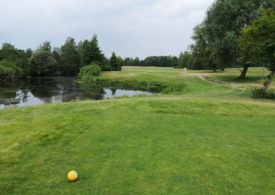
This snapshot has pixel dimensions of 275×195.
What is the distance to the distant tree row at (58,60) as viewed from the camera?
5284cm

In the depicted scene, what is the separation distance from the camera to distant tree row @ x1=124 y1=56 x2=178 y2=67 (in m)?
89.8

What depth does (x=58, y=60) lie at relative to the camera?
63344 millimetres

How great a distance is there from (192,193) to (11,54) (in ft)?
195

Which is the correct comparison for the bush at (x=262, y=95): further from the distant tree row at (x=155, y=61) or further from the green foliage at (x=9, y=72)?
the distant tree row at (x=155, y=61)

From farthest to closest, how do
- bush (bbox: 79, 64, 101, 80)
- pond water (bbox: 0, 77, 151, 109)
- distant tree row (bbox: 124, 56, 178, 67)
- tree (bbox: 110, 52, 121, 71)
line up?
1. distant tree row (bbox: 124, 56, 178, 67)
2. tree (bbox: 110, 52, 121, 71)
3. bush (bbox: 79, 64, 101, 80)
4. pond water (bbox: 0, 77, 151, 109)

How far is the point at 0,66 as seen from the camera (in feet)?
141

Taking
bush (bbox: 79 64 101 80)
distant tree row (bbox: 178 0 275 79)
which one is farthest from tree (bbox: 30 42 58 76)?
distant tree row (bbox: 178 0 275 79)

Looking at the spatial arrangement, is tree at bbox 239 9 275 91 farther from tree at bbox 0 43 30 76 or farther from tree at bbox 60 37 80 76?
tree at bbox 60 37 80 76

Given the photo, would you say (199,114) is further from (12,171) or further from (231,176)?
(12,171)

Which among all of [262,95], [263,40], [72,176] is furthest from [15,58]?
[72,176]

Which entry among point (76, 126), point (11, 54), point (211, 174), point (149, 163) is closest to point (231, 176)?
point (211, 174)

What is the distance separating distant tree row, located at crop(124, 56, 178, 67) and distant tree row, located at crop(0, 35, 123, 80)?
28717 mm

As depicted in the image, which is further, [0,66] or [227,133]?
[0,66]

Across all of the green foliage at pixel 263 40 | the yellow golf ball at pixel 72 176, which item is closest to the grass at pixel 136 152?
the yellow golf ball at pixel 72 176
